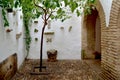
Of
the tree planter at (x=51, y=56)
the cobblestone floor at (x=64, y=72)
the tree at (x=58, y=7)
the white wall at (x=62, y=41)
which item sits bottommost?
the cobblestone floor at (x=64, y=72)

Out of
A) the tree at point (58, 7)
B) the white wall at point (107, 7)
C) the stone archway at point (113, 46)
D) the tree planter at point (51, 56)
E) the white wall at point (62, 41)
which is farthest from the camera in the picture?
the white wall at point (62, 41)

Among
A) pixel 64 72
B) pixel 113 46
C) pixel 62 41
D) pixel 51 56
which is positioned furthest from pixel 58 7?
pixel 62 41

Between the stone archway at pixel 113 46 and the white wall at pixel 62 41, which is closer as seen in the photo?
the stone archway at pixel 113 46

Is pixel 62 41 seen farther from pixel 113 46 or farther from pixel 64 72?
pixel 113 46

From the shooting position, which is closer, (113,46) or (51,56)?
(113,46)

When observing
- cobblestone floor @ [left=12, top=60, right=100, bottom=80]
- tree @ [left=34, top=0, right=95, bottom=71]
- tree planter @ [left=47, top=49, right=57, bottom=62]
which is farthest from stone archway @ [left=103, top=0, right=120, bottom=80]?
tree planter @ [left=47, top=49, right=57, bottom=62]

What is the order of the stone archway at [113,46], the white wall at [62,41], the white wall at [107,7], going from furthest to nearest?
the white wall at [62,41], the white wall at [107,7], the stone archway at [113,46]

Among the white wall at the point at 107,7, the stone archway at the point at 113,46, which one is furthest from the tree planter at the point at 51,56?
the white wall at the point at 107,7

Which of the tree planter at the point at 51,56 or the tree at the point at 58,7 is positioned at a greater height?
the tree at the point at 58,7

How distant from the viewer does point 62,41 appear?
311 inches

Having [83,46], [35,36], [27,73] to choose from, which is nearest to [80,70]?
[27,73]

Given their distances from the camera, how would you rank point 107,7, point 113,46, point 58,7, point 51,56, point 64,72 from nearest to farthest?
point 58,7
point 113,46
point 107,7
point 64,72
point 51,56

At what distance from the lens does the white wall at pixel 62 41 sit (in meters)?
7.82

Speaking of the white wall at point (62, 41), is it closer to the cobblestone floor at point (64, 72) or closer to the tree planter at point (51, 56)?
the tree planter at point (51, 56)
